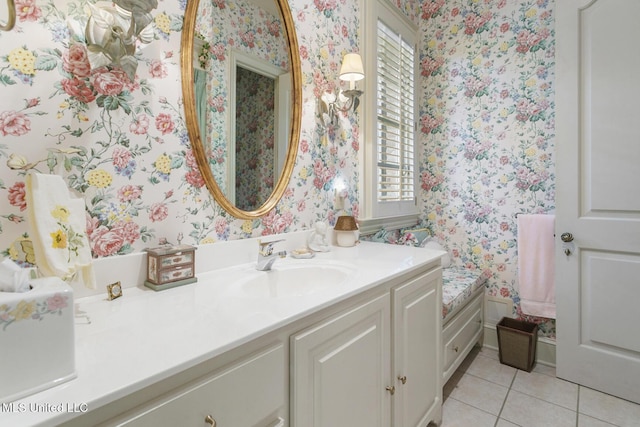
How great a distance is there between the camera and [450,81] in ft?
8.59

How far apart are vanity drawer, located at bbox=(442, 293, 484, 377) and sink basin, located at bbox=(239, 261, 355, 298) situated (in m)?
0.90

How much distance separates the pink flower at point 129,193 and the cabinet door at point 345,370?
0.69 metres

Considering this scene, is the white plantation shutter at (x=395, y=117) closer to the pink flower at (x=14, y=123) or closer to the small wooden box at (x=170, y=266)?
the small wooden box at (x=170, y=266)

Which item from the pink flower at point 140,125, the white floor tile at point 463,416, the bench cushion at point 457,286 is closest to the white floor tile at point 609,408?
the white floor tile at point 463,416

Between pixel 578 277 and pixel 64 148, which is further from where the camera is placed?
pixel 578 277

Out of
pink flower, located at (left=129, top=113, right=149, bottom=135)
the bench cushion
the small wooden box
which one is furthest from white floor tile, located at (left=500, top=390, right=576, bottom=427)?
pink flower, located at (left=129, top=113, right=149, bottom=135)

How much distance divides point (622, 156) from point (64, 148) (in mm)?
2608

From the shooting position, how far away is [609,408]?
5.82 ft

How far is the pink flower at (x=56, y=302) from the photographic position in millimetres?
508

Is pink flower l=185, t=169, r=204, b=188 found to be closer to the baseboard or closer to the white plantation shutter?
the white plantation shutter

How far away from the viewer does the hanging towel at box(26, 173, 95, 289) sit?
0.72 metres

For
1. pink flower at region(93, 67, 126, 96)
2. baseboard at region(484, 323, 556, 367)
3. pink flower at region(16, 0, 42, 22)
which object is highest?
pink flower at region(16, 0, 42, 22)

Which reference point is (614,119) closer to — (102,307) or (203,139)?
(203,139)

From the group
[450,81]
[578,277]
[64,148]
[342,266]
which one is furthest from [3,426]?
[450,81]
